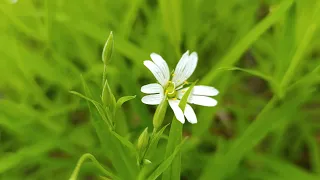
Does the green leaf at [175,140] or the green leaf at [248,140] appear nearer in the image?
the green leaf at [175,140]

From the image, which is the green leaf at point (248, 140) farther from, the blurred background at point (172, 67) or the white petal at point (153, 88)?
A: the white petal at point (153, 88)

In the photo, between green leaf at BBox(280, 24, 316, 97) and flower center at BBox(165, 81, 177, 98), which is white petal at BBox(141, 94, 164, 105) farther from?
green leaf at BBox(280, 24, 316, 97)

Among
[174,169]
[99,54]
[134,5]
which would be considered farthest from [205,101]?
[99,54]

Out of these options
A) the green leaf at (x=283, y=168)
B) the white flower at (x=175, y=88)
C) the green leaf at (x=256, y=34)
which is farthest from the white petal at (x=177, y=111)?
the green leaf at (x=283, y=168)

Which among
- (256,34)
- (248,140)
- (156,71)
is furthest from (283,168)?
(156,71)

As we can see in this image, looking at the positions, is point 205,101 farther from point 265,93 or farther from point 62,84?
point 265,93

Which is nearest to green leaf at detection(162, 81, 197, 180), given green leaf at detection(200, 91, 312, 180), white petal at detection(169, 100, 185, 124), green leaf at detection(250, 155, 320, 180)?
white petal at detection(169, 100, 185, 124)
